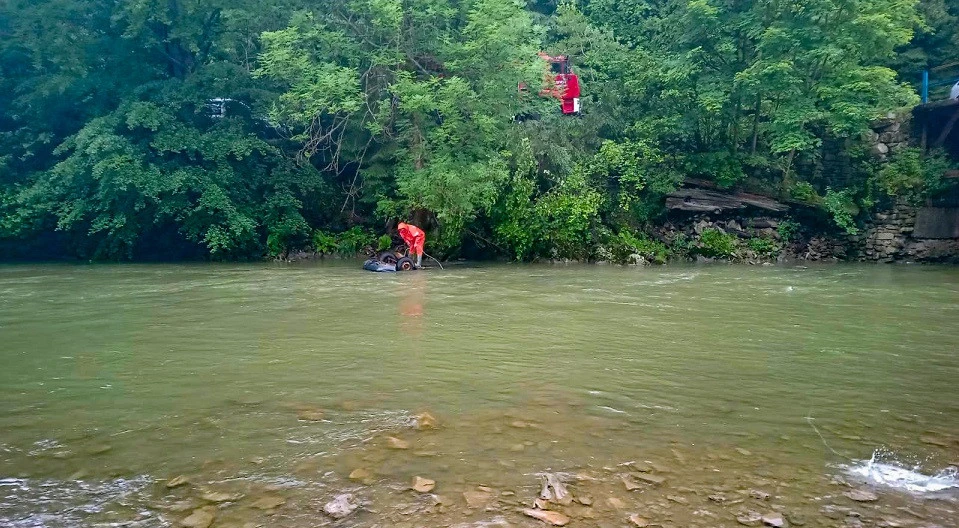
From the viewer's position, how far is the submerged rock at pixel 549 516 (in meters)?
3.63

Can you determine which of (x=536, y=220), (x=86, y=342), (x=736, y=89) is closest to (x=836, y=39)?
(x=736, y=89)

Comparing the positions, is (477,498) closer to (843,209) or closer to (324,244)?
(324,244)

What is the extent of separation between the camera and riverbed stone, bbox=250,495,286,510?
376 centimetres

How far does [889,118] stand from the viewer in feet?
67.8

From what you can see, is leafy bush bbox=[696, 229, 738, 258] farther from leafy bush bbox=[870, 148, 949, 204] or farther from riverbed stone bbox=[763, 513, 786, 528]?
riverbed stone bbox=[763, 513, 786, 528]

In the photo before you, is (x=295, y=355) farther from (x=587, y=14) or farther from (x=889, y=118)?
(x=587, y=14)

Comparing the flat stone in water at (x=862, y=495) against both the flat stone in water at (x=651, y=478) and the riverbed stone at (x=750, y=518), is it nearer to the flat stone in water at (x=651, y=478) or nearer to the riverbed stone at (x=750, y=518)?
the riverbed stone at (x=750, y=518)

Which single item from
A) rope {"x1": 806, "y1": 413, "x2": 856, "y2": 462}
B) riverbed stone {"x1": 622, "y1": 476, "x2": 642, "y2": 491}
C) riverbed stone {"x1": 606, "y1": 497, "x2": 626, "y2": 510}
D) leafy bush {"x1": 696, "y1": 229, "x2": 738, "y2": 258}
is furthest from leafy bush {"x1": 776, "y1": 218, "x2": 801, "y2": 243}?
riverbed stone {"x1": 606, "y1": 497, "x2": 626, "y2": 510}

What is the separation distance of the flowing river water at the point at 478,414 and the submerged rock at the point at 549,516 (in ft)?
0.14

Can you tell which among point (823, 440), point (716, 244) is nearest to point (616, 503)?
point (823, 440)

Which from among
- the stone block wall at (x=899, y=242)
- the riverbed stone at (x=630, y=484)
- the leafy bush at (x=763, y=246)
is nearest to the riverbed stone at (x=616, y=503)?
the riverbed stone at (x=630, y=484)

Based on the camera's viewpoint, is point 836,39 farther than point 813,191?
No

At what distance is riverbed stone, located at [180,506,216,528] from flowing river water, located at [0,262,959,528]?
1cm

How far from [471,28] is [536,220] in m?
5.35
